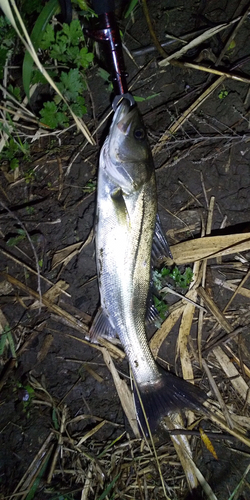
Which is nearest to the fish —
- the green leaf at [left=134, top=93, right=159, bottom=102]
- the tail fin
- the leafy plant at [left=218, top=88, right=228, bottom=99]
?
the tail fin

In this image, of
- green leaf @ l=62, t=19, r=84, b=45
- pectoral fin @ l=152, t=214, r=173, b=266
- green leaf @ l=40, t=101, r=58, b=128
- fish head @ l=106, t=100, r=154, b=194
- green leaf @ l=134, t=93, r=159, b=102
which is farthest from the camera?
green leaf @ l=134, t=93, r=159, b=102

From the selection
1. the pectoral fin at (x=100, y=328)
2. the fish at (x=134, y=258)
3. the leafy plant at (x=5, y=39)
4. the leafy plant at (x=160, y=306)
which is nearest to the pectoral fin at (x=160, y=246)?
the fish at (x=134, y=258)

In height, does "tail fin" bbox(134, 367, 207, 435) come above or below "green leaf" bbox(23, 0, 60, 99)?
below

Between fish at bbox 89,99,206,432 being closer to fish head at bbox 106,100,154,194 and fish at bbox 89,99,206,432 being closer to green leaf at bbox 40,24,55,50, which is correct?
fish head at bbox 106,100,154,194

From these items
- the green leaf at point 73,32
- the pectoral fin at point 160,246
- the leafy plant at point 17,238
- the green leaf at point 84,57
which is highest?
the green leaf at point 73,32

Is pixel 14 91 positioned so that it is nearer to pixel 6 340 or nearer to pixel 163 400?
pixel 6 340

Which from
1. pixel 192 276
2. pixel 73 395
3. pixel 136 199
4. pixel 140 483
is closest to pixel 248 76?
pixel 136 199

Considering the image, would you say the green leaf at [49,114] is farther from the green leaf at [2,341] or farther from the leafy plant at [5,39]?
the green leaf at [2,341]
